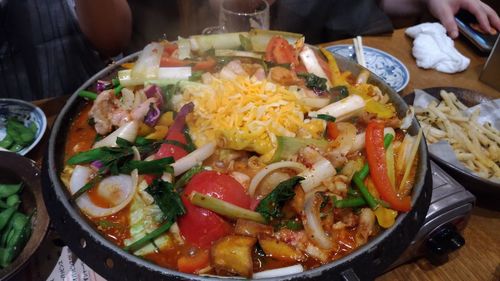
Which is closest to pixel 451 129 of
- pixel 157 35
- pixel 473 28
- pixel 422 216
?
pixel 422 216

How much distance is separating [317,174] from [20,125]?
1976 mm

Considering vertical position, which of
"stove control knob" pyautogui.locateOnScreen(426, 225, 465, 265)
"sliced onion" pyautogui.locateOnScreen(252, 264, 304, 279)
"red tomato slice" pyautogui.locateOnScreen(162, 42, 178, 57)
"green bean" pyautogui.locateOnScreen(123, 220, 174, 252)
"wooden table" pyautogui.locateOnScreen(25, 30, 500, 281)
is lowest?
"wooden table" pyautogui.locateOnScreen(25, 30, 500, 281)

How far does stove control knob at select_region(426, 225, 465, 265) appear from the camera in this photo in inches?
68.4

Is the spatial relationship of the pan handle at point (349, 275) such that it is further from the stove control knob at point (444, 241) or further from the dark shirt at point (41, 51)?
the dark shirt at point (41, 51)

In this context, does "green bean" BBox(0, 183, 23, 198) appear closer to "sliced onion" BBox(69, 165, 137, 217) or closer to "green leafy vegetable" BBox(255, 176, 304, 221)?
"sliced onion" BBox(69, 165, 137, 217)

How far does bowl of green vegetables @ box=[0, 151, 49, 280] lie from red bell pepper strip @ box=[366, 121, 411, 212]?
1.38 meters

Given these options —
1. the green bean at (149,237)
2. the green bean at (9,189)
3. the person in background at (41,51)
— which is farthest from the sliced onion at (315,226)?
the person in background at (41,51)

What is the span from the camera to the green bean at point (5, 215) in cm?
181

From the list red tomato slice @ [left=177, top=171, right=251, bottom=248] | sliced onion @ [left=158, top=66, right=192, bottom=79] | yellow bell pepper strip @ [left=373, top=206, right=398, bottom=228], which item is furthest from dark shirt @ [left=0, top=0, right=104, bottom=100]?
yellow bell pepper strip @ [left=373, top=206, right=398, bottom=228]

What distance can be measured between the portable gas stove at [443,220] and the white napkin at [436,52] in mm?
1733

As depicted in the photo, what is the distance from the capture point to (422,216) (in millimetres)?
1425

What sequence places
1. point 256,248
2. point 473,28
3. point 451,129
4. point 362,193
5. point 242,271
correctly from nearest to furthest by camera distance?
1. point 242,271
2. point 256,248
3. point 362,193
4. point 451,129
5. point 473,28

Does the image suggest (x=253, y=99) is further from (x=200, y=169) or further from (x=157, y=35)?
(x=157, y=35)

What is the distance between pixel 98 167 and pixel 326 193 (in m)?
0.87
